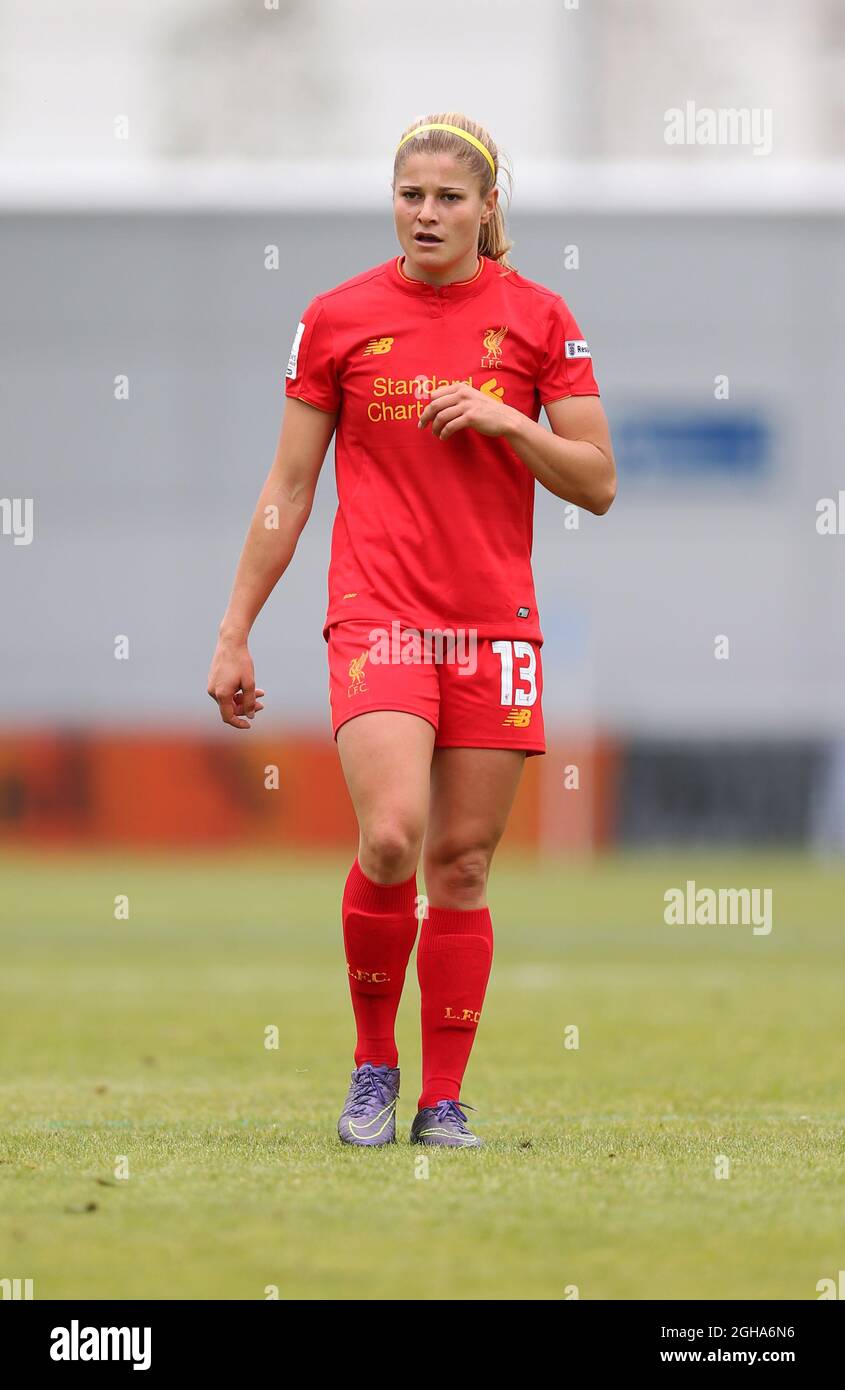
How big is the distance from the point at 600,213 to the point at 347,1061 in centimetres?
2263

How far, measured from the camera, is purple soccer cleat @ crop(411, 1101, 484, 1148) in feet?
16.3

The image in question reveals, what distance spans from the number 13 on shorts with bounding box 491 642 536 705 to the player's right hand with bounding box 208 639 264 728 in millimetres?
549

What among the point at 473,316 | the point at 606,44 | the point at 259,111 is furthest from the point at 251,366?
the point at 473,316

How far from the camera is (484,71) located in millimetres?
29656

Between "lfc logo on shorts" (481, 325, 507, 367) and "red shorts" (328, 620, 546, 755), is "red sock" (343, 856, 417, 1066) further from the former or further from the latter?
"lfc logo on shorts" (481, 325, 507, 367)

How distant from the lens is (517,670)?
200 inches

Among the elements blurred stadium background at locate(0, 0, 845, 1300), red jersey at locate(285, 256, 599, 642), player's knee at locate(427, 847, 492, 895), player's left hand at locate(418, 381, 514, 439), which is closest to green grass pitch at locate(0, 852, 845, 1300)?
player's knee at locate(427, 847, 492, 895)

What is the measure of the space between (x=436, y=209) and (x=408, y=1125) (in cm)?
224

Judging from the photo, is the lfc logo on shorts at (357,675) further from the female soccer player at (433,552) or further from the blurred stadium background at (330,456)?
the blurred stadium background at (330,456)

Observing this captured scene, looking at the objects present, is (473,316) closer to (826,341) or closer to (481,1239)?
(481,1239)

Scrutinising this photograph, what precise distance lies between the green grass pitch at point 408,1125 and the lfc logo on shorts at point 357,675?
994 mm

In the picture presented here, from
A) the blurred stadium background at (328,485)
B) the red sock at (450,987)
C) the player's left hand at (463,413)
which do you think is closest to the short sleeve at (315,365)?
the player's left hand at (463,413)

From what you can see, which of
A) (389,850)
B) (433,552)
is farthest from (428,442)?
(389,850)

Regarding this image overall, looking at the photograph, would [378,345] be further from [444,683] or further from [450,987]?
[450,987]
